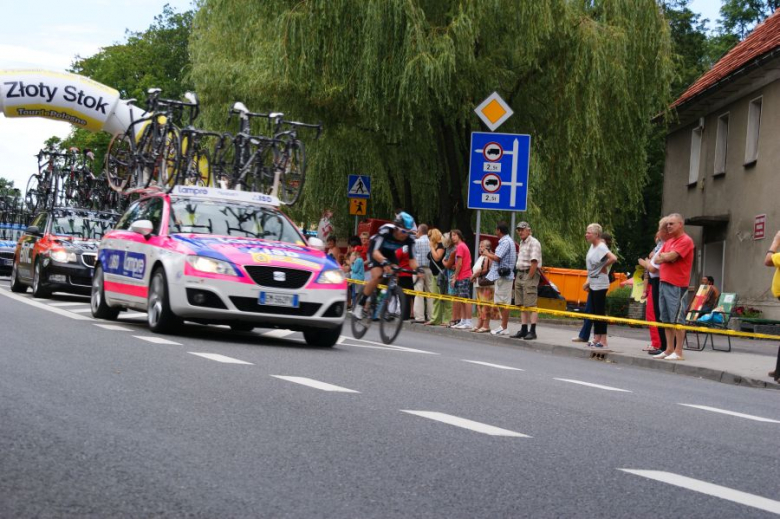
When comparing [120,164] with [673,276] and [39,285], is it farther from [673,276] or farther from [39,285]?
[673,276]

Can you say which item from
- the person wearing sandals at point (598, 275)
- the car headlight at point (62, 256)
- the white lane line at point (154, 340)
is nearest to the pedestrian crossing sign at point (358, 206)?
the car headlight at point (62, 256)

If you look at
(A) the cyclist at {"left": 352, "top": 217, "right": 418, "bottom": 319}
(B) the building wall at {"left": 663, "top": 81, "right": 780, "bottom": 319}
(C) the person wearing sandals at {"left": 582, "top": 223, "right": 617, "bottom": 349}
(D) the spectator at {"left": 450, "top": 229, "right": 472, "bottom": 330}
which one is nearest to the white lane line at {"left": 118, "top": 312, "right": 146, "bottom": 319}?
(A) the cyclist at {"left": 352, "top": 217, "right": 418, "bottom": 319}

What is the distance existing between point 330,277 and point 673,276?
522 cm

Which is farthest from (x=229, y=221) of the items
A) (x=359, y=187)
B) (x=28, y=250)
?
(x=359, y=187)

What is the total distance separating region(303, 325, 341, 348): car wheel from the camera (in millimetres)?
14766

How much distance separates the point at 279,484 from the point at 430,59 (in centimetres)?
1844

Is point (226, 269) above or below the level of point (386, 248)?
below

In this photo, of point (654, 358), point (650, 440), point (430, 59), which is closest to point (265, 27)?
point (430, 59)

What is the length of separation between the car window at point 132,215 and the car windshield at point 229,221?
3.53 feet

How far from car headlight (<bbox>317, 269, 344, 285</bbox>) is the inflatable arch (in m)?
10.3

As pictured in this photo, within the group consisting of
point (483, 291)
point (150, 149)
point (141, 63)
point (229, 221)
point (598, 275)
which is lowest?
point (483, 291)

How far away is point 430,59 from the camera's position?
23.6 metres

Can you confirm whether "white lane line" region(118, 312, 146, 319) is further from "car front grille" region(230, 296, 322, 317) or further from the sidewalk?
the sidewalk

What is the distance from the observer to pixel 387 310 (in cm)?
1616
